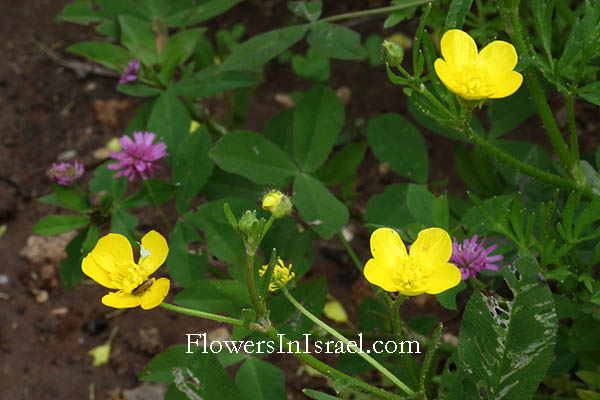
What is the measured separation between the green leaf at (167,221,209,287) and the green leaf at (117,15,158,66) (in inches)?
24.4

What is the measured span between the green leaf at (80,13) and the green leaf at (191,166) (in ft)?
2.28

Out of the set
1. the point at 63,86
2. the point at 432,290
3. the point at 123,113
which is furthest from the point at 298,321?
the point at 63,86

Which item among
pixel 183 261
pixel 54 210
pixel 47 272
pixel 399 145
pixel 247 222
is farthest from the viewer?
pixel 54 210

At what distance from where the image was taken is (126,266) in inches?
46.7

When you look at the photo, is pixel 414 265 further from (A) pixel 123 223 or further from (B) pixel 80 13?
(B) pixel 80 13

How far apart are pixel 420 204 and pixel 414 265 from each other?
35 cm

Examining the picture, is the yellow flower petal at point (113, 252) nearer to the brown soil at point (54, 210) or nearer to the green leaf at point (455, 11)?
the green leaf at point (455, 11)

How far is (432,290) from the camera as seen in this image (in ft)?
3.48

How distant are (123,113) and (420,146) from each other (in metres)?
1.36

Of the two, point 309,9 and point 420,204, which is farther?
point 309,9

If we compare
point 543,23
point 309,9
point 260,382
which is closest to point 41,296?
point 260,382

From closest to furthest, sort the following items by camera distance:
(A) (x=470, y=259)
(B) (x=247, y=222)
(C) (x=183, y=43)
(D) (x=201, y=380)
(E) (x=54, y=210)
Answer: (B) (x=247, y=222) < (D) (x=201, y=380) < (A) (x=470, y=259) < (C) (x=183, y=43) < (E) (x=54, y=210)

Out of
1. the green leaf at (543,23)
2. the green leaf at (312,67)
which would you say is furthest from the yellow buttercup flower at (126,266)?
the green leaf at (312,67)

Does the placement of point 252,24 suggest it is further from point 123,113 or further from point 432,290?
point 432,290
